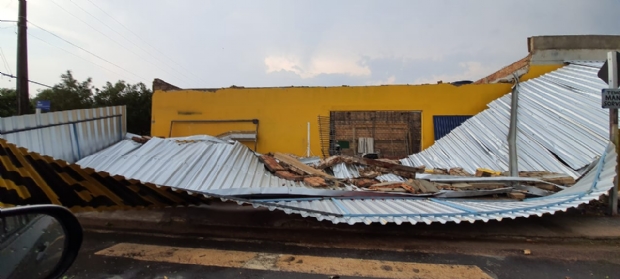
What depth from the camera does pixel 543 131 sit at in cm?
683

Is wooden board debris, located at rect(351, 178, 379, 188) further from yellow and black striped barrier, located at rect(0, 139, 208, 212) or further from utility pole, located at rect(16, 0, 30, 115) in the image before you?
utility pole, located at rect(16, 0, 30, 115)

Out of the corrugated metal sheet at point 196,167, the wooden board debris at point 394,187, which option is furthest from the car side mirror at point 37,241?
the wooden board debris at point 394,187

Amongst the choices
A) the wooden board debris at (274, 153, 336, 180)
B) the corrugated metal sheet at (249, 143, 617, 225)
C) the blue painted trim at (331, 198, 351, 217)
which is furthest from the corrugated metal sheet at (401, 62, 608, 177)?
the blue painted trim at (331, 198, 351, 217)

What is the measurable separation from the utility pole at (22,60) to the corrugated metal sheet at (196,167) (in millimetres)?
6746

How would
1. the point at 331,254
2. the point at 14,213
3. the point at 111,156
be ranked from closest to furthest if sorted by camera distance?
the point at 14,213 → the point at 331,254 → the point at 111,156

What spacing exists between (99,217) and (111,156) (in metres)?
1.08

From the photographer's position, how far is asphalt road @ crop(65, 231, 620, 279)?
3.03 meters

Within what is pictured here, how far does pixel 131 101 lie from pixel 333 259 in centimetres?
2252

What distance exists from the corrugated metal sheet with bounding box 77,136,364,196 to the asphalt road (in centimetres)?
75

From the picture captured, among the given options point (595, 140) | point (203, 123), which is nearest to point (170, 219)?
point (595, 140)

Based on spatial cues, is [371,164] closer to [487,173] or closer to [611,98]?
[487,173]

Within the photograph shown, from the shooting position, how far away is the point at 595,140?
5656mm

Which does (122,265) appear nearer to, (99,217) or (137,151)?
(99,217)

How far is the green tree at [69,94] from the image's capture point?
19734 mm
